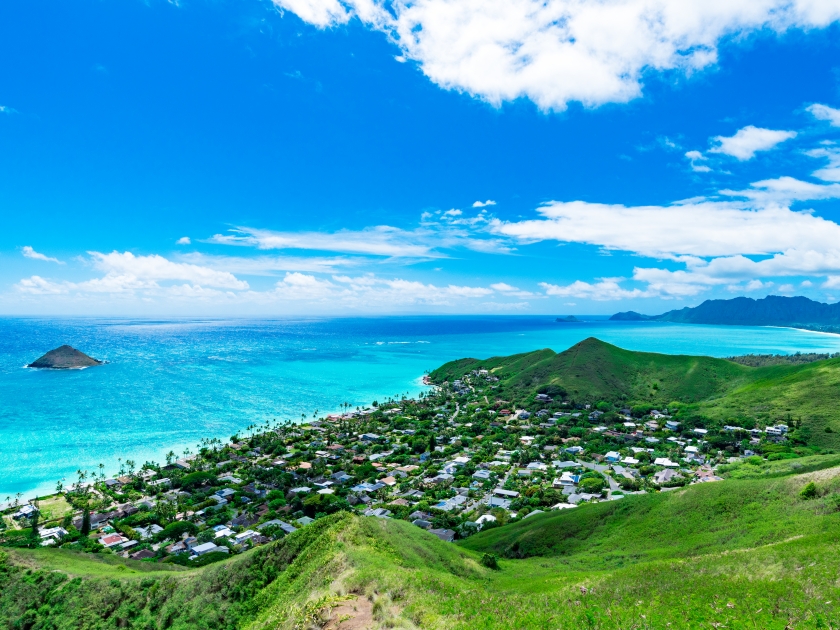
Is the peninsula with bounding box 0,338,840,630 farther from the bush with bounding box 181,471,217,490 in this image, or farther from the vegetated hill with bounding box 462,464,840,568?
the bush with bounding box 181,471,217,490

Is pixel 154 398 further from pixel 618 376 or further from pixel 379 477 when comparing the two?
pixel 618 376

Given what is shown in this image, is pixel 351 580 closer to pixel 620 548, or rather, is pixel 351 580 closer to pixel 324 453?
pixel 620 548

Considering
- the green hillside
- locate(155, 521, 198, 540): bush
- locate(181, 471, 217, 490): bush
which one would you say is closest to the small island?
the green hillside

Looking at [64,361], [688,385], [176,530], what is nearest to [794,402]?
[688,385]

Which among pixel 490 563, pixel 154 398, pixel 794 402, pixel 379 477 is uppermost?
pixel 794 402

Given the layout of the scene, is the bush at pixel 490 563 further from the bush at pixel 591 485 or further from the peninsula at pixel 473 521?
the bush at pixel 591 485

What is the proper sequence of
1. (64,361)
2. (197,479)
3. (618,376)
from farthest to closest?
(64,361) < (618,376) < (197,479)

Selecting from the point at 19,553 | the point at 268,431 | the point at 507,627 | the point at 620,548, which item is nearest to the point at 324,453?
the point at 268,431
